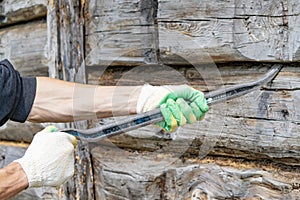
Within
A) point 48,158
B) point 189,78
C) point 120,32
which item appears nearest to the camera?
point 48,158

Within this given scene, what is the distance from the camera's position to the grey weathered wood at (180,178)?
5.29 feet

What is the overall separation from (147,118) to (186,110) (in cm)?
10

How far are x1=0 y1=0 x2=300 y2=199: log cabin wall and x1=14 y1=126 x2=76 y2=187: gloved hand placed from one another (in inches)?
16.4

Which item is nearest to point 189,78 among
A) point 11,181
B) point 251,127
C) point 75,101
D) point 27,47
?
point 251,127

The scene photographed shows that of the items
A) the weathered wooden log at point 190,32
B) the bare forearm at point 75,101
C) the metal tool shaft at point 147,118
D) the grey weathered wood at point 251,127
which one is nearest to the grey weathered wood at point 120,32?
the weathered wooden log at point 190,32

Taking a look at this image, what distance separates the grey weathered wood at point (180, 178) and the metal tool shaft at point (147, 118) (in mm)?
252

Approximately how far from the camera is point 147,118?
1434 millimetres

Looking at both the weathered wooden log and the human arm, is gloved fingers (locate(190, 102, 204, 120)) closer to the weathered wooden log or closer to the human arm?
the human arm

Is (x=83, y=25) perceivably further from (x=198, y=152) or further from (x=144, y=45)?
(x=198, y=152)

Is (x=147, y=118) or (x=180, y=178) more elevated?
(x=147, y=118)

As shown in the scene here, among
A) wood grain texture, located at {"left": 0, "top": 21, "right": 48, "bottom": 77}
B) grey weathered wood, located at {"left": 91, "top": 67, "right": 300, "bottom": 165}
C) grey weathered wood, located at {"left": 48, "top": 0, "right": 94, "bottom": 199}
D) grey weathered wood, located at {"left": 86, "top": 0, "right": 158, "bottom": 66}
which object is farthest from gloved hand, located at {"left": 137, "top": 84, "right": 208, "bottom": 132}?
wood grain texture, located at {"left": 0, "top": 21, "right": 48, "bottom": 77}

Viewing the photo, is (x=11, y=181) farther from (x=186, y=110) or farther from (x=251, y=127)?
(x=251, y=127)

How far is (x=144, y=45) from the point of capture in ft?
5.98

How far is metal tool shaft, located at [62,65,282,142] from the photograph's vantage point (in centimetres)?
144
